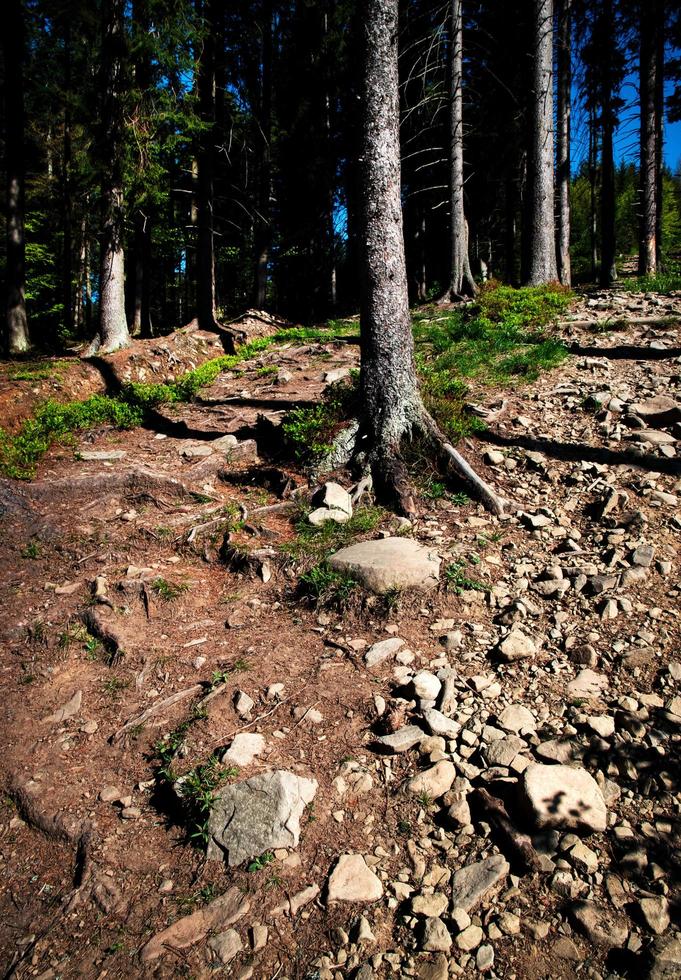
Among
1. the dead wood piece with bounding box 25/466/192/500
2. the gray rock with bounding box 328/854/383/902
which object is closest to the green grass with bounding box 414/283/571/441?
the dead wood piece with bounding box 25/466/192/500

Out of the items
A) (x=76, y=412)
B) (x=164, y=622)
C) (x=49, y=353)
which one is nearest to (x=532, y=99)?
(x=76, y=412)

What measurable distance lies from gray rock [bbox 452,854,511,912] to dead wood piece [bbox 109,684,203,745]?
2176 millimetres

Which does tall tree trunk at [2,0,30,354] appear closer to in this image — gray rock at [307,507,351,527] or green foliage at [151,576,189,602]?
green foliage at [151,576,189,602]

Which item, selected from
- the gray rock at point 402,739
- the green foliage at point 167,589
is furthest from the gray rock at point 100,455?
the gray rock at point 402,739

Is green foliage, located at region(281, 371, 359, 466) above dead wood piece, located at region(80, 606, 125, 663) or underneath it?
above

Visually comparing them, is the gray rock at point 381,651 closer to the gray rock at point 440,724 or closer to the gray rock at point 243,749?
the gray rock at point 440,724

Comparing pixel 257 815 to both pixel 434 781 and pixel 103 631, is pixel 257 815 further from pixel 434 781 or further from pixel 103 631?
pixel 103 631

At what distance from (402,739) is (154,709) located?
1.83m

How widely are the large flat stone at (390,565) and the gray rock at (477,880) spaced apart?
82.4 inches

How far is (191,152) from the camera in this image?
14.9 metres

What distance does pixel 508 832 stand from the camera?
9.15 feet

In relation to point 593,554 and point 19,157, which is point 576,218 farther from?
point 593,554

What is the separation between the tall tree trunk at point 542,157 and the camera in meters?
12.4

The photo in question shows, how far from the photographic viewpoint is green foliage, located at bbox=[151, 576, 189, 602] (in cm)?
502
